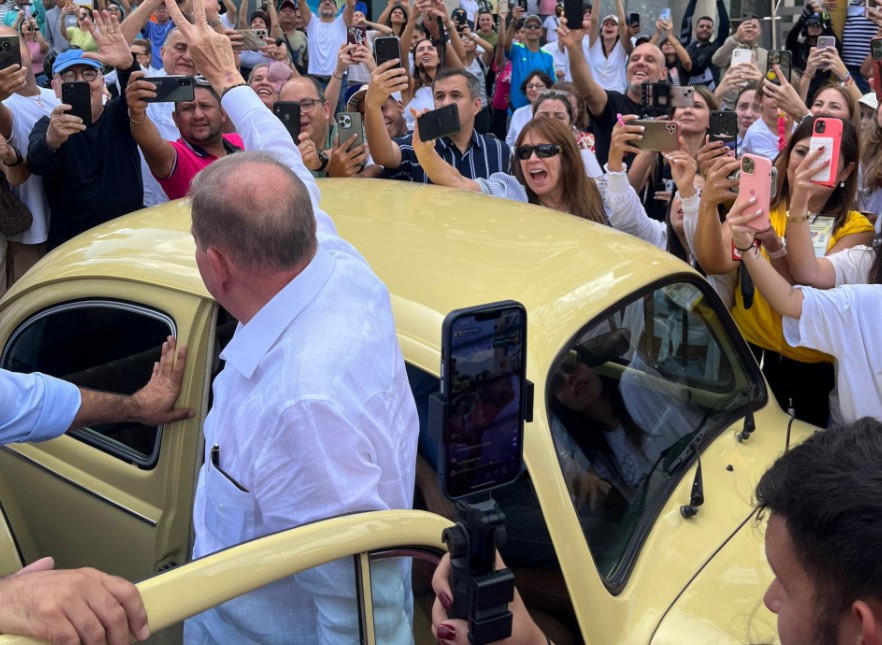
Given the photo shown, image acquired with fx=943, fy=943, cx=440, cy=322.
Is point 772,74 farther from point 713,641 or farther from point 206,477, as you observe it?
point 206,477

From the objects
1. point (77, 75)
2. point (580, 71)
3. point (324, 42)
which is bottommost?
point (324, 42)

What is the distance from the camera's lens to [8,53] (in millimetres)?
4445

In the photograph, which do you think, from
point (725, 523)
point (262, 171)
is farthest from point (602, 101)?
point (262, 171)

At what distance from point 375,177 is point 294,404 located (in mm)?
3516

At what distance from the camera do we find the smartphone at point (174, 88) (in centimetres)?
449

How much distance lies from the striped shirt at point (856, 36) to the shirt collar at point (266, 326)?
31.0 ft

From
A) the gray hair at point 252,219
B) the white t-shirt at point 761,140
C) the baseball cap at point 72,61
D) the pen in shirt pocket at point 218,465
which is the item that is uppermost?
the gray hair at point 252,219

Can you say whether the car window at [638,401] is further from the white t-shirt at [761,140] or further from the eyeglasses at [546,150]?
the white t-shirt at [761,140]

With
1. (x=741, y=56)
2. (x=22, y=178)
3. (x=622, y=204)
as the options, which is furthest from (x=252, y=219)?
(x=741, y=56)

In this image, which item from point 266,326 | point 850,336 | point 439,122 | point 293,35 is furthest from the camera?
point 293,35

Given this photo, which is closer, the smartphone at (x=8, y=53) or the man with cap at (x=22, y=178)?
the smartphone at (x=8, y=53)

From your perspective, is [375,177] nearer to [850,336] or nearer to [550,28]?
[850,336]

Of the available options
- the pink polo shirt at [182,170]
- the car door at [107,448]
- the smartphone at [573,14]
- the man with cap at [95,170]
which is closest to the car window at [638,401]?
the car door at [107,448]

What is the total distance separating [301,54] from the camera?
10.5 m
